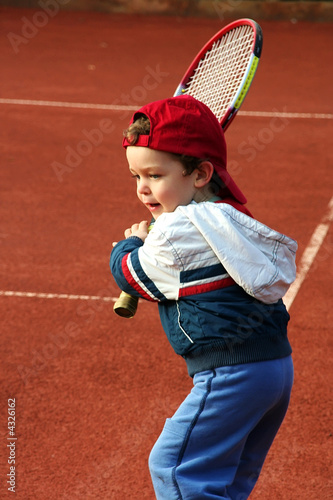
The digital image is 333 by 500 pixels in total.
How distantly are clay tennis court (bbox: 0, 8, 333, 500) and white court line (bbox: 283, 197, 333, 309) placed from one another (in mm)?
17

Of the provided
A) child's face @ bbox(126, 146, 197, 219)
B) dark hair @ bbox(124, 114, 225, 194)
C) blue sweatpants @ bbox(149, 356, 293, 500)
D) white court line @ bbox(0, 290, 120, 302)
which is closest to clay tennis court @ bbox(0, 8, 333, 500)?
white court line @ bbox(0, 290, 120, 302)

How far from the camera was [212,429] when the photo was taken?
2254 millimetres

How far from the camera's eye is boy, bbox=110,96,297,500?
2225 millimetres

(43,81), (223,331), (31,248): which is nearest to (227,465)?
(223,331)

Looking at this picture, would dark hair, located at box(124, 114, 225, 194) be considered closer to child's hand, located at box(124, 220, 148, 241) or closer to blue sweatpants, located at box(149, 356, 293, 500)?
child's hand, located at box(124, 220, 148, 241)

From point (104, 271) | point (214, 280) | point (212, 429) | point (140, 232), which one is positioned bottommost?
point (104, 271)

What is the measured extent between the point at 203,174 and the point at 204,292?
38cm

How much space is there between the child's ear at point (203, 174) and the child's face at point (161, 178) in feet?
0.04

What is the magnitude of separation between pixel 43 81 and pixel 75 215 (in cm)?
500

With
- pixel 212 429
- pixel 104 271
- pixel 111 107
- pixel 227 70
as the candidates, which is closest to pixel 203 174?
pixel 212 429

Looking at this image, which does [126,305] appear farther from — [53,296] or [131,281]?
[53,296]

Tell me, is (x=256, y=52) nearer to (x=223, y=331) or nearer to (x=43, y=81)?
A: (x=223, y=331)

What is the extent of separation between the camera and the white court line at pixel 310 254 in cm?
487

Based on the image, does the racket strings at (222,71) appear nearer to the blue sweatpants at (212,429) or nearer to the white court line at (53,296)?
the blue sweatpants at (212,429)
